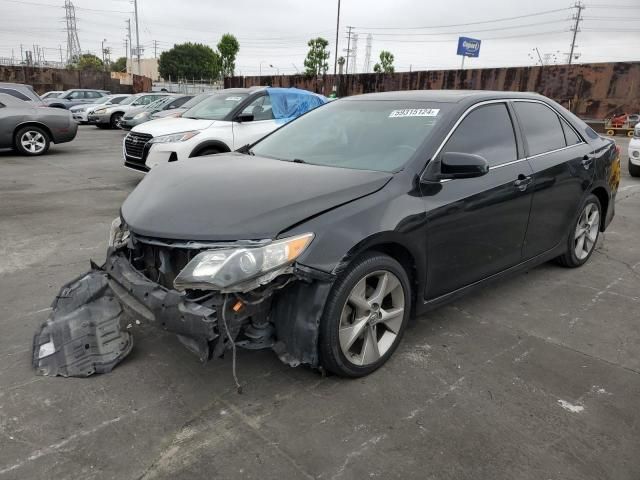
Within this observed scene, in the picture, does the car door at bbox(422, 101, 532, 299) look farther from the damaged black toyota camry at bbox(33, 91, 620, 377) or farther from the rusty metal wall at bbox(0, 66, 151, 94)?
the rusty metal wall at bbox(0, 66, 151, 94)

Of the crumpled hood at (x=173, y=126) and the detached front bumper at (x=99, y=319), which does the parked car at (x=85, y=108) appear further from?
the detached front bumper at (x=99, y=319)

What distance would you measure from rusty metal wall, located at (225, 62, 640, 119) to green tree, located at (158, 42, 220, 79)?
69.2 metres

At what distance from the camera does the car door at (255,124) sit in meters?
7.92

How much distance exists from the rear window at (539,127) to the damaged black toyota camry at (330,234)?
18mm

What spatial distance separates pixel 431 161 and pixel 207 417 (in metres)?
1.97

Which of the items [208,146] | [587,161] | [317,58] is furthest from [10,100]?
[317,58]

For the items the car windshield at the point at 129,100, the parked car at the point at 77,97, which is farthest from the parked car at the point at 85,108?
the parked car at the point at 77,97

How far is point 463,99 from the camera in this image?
11.6 ft

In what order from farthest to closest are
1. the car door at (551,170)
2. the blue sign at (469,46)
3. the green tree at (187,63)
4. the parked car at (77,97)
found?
the green tree at (187,63) → the blue sign at (469,46) → the parked car at (77,97) → the car door at (551,170)

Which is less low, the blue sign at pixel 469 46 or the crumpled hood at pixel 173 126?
the blue sign at pixel 469 46

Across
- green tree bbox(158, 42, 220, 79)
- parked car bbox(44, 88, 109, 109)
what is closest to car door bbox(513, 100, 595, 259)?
parked car bbox(44, 88, 109, 109)

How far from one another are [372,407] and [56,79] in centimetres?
4005

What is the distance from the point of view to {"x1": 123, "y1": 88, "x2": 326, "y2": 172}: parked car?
7539mm

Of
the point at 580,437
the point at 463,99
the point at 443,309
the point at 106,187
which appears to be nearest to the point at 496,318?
the point at 443,309
